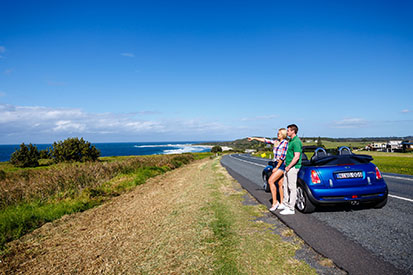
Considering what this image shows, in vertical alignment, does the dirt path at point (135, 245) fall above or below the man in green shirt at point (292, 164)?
below

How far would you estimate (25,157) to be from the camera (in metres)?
49.7

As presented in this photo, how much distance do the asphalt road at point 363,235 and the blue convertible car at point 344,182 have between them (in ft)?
1.37

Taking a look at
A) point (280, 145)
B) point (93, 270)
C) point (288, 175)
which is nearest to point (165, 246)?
point (93, 270)

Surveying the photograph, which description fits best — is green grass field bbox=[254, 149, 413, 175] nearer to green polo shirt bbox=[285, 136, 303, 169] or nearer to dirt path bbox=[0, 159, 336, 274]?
green polo shirt bbox=[285, 136, 303, 169]

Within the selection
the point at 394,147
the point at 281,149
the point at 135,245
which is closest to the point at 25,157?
the point at 135,245

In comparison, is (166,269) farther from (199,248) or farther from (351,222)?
(351,222)

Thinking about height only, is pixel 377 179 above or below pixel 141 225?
above

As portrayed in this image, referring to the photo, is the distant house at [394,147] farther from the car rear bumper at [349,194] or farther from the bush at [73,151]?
the bush at [73,151]

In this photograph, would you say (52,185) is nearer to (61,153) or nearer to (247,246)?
(247,246)

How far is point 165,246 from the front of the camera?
14.0 ft

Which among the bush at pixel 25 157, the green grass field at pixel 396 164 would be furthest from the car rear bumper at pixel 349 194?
the bush at pixel 25 157

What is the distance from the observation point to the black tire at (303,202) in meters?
5.59

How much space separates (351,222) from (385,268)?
2.10m

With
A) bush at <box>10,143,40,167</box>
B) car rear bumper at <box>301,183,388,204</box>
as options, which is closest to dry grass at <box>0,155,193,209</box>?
car rear bumper at <box>301,183,388,204</box>
